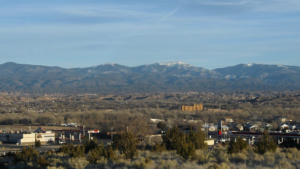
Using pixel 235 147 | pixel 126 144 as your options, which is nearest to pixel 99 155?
pixel 126 144

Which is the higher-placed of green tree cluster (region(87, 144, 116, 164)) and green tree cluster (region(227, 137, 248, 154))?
green tree cluster (region(227, 137, 248, 154))

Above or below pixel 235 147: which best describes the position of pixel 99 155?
below

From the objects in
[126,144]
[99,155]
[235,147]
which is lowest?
[99,155]

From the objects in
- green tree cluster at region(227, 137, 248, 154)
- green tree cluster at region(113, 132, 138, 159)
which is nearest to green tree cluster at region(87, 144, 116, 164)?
green tree cluster at region(113, 132, 138, 159)

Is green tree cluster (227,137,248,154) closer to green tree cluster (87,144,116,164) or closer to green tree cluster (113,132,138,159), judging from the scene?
green tree cluster (113,132,138,159)

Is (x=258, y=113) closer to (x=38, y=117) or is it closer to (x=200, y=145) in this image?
(x=38, y=117)

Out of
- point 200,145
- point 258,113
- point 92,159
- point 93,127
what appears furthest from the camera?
point 258,113

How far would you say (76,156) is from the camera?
27.3 meters

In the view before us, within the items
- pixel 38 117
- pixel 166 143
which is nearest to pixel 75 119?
pixel 38 117

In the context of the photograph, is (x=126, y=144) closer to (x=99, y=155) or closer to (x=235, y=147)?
(x=99, y=155)

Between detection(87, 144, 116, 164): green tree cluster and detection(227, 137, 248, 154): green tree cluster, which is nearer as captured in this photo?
detection(87, 144, 116, 164): green tree cluster

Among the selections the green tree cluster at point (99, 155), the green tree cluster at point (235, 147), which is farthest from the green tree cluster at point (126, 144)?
the green tree cluster at point (235, 147)

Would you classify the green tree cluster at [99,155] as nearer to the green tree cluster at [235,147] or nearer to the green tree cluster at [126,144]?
the green tree cluster at [126,144]

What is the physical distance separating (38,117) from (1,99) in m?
93.3
